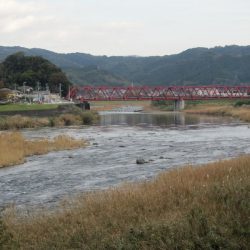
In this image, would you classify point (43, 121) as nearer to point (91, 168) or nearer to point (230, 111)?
point (91, 168)

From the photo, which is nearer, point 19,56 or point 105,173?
point 105,173

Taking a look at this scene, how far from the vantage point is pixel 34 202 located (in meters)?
21.1

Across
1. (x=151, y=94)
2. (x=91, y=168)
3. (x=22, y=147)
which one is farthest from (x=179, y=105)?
(x=91, y=168)

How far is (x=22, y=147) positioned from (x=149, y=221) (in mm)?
32772

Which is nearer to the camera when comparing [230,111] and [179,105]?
[230,111]

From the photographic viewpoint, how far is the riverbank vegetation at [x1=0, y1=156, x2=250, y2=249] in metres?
10.7

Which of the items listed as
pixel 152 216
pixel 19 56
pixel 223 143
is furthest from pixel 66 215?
pixel 19 56

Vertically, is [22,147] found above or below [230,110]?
above

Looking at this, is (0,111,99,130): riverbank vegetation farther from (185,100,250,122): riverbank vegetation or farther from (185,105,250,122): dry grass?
(185,105,250,122): dry grass

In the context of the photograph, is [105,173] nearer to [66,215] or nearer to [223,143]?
[66,215]

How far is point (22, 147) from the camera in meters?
43.9

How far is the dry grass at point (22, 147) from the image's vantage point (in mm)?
36781

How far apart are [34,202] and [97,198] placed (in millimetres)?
5661

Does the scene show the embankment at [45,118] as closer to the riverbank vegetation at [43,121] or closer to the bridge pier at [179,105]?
the riverbank vegetation at [43,121]
